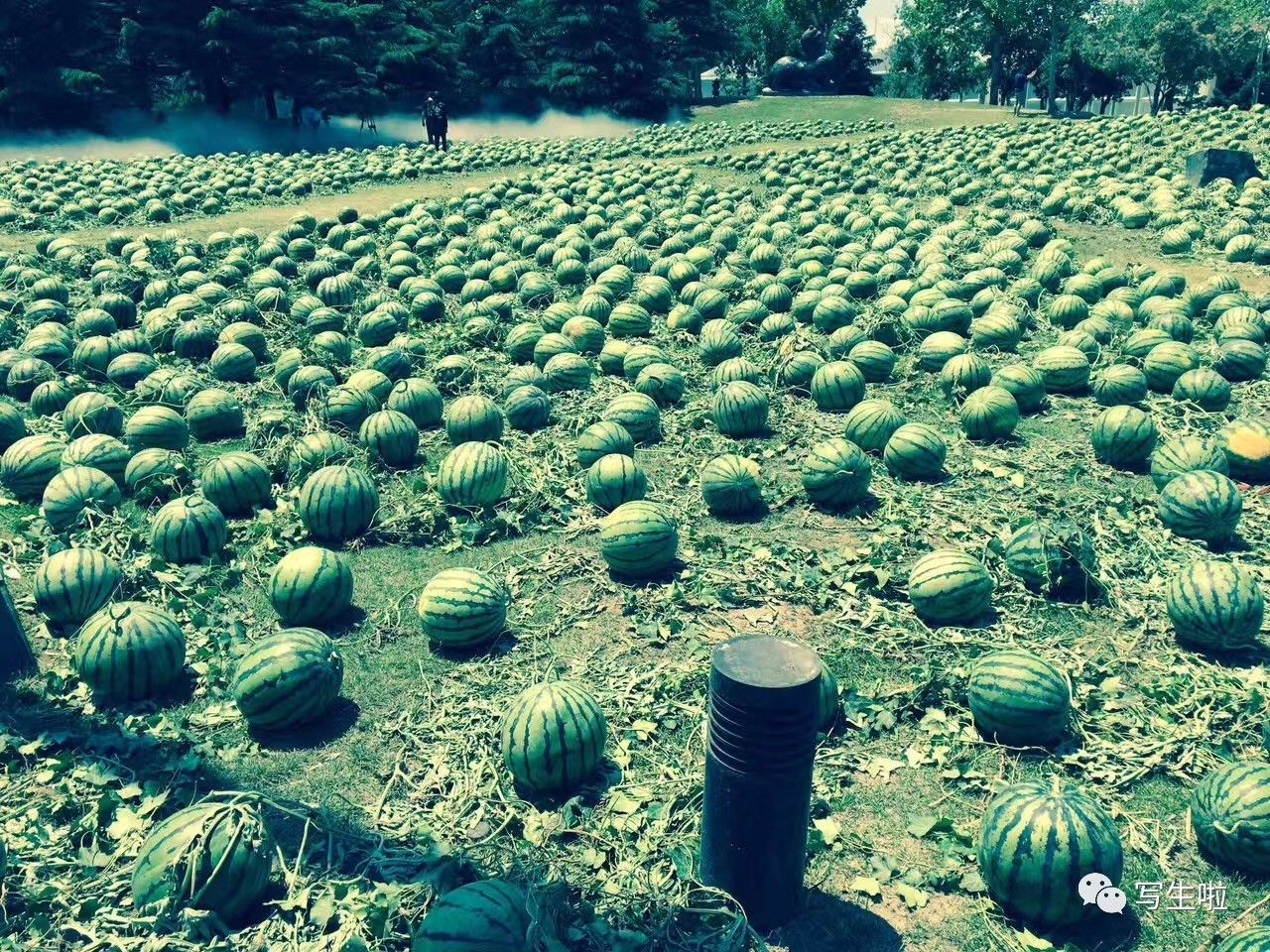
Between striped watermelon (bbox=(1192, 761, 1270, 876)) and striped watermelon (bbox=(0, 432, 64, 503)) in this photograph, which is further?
striped watermelon (bbox=(0, 432, 64, 503))

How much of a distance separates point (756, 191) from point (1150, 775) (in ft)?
71.2

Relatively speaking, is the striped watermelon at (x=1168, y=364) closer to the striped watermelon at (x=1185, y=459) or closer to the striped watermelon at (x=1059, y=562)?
the striped watermelon at (x=1185, y=459)

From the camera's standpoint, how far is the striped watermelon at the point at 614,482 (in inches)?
332

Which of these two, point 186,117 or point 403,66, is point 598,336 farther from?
point 403,66

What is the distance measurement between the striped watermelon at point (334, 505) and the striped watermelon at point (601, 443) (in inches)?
81.0

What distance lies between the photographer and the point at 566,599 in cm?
727

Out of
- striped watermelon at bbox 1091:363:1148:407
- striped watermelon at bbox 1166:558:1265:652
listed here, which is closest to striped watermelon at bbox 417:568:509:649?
striped watermelon at bbox 1166:558:1265:652

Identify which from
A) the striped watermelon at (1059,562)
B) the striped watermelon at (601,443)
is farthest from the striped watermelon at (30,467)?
the striped watermelon at (1059,562)

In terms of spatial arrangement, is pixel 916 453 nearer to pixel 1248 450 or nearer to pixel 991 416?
pixel 991 416

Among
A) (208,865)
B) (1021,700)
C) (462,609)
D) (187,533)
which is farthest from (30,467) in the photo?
(1021,700)

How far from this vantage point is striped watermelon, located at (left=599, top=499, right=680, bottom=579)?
738cm

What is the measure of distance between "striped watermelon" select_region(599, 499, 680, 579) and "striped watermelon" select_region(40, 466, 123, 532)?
4.35 m

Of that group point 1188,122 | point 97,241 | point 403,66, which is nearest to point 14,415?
point 97,241

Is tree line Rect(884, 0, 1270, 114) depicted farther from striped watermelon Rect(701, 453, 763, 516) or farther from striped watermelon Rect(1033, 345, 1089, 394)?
striped watermelon Rect(701, 453, 763, 516)
